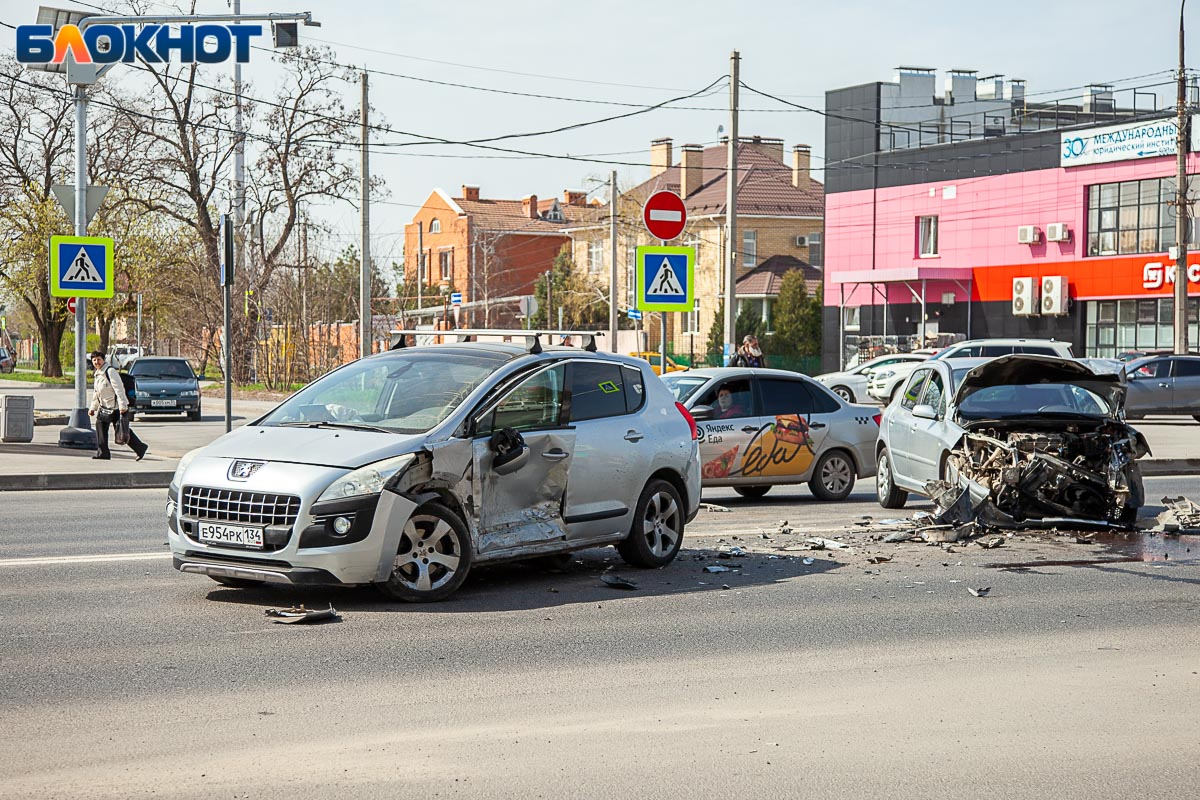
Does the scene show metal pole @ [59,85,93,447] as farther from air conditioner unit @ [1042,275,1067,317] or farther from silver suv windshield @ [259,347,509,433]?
air conditioner unit @ [1042,275,1067,317]

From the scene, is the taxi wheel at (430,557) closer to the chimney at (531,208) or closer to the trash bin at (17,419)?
the trash bin at (17,419)

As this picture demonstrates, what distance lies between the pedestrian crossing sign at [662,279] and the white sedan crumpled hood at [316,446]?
8361 mm

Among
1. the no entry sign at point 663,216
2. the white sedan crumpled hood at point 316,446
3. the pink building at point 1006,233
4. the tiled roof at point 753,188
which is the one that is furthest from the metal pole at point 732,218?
the tiled roof at point 753,188

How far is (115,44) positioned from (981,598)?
22074 mm

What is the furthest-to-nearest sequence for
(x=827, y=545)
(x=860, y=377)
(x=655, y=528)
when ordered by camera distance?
1. (x=860, y=377)
2. (x=827, y=545)
3. (x=655, y=528)

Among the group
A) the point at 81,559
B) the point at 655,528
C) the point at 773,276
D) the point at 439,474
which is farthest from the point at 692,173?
the point at 439,474

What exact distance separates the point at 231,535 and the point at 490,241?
80.0 m

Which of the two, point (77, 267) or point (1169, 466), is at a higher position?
point (77, 267)

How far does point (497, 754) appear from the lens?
18.4 feet

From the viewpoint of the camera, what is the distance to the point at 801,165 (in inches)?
3061

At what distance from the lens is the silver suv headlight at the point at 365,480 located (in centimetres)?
830

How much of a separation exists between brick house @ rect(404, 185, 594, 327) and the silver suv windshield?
242 feet

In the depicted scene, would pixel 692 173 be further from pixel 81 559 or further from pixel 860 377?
pixel 81 559

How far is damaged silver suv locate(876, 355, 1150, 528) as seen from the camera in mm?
12734
